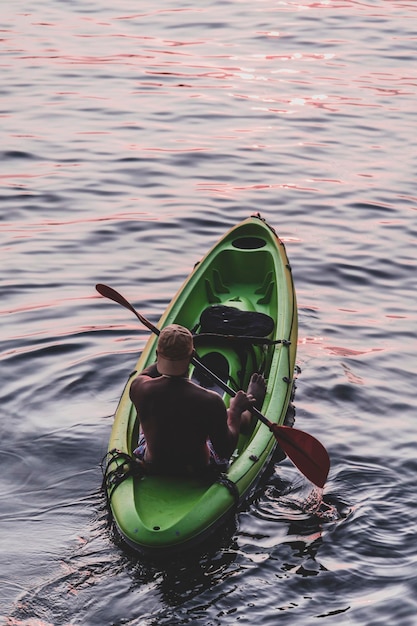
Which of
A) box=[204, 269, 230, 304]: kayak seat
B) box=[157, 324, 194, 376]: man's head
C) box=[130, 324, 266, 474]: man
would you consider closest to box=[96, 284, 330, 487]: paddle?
box=[130, 324, 266, 474]: man

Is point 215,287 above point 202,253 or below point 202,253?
above

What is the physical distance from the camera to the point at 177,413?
7.42m

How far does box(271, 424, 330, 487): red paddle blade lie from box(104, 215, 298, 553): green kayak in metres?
0.23

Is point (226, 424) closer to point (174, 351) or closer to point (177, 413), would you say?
point (177, 413)

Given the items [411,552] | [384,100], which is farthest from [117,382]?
[384,100]

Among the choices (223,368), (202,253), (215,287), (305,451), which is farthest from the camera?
(202,253)

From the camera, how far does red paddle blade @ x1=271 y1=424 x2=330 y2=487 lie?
26.9 feet

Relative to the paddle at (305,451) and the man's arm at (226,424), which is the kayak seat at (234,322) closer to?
the man's arm at (226,424)

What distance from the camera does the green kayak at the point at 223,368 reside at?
24.6ft

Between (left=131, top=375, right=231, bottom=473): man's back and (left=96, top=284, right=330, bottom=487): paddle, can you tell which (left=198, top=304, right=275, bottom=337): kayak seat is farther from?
(left=131, top=375, right=231, bottom=473): man's back

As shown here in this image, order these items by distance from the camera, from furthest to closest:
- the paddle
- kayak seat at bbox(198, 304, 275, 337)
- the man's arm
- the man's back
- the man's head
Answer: kayak seat at bbox(198, 304, 275, 337), the paddle, the man's arm, the man's back, the man's head

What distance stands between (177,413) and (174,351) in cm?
45

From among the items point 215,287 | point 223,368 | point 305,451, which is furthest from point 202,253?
point 305,451

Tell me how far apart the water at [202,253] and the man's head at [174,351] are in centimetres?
135
